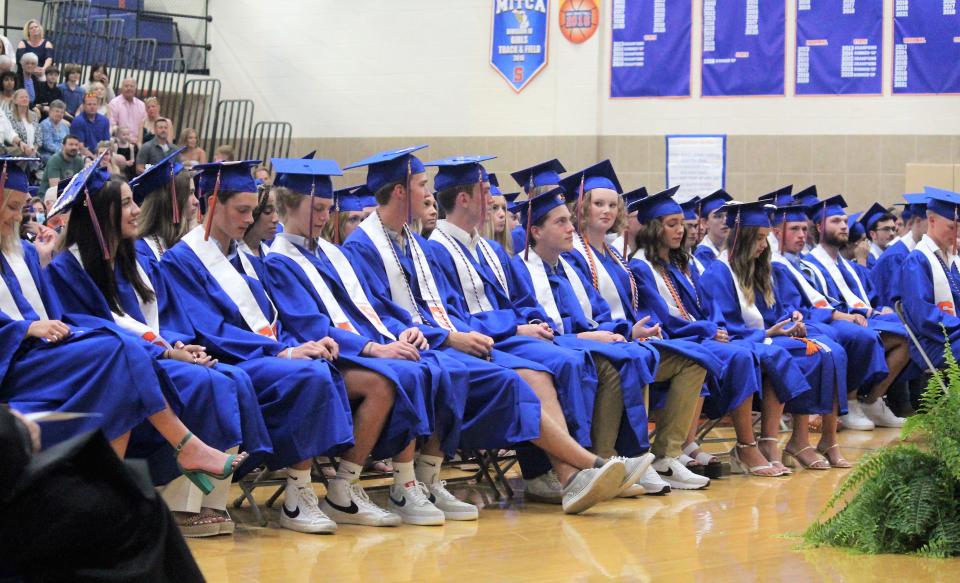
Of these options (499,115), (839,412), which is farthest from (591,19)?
(839,412)

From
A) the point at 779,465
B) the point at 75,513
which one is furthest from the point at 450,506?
the point at 75,513

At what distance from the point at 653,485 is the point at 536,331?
3.21 feet

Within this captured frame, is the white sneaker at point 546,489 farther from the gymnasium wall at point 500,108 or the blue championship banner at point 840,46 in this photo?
the blue championship banner at point 840,46

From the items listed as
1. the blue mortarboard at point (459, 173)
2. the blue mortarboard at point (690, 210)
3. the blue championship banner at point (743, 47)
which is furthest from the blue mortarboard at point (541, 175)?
the blue championship banner at point (743, 47)

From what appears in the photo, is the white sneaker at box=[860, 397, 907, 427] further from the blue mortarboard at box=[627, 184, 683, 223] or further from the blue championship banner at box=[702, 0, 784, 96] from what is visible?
the blue championship banner at box=[702, 0, 784, 96]

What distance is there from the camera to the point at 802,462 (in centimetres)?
805

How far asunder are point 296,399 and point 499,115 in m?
10.5

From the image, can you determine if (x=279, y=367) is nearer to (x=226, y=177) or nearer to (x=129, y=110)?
(x=226, y=177)

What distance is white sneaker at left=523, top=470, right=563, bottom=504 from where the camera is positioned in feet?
21.7

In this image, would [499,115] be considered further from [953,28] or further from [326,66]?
[953,28]

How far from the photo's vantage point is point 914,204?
396 inches

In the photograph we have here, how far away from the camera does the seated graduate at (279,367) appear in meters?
5.57

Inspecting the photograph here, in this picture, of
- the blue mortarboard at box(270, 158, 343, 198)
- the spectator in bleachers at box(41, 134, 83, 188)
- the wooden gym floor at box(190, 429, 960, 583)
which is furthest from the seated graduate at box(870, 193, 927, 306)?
the spectator in bleachers at box(41, 134, 83, 188)

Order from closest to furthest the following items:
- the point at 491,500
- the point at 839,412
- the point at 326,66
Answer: the point at 491,500, the point at 839,412, the point at 326,66
